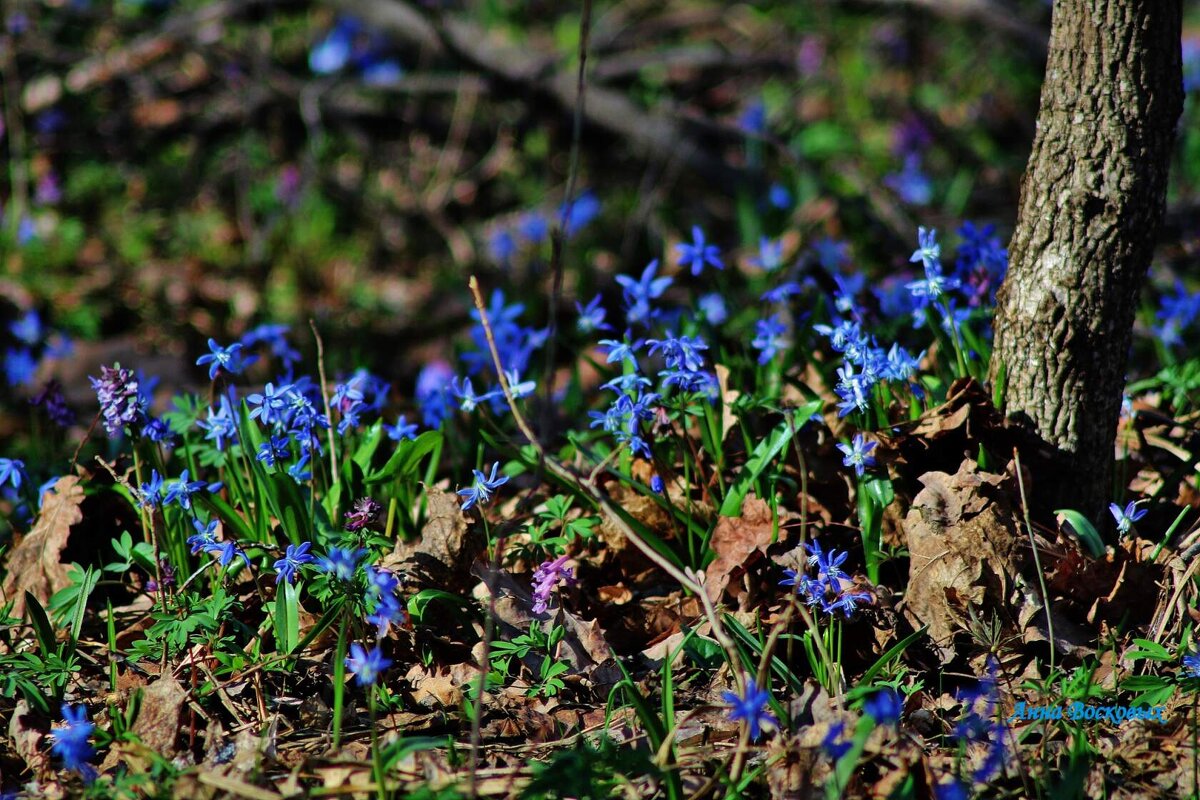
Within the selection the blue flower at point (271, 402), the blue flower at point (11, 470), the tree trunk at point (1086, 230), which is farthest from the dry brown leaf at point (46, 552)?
the tree trunk at point (1086, 230)

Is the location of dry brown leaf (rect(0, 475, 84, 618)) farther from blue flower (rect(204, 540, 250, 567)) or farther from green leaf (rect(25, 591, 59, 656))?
blue flower (rect(204, 540, 250, 567))

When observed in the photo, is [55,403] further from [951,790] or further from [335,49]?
[335,49]

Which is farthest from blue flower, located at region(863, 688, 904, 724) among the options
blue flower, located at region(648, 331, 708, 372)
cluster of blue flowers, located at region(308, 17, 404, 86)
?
cluster of blue flowers, located at region(308, 17, 404, 86)

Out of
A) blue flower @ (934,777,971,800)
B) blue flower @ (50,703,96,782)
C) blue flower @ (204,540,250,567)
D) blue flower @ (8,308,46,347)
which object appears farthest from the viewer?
blue flower @ (8,308,46,347)

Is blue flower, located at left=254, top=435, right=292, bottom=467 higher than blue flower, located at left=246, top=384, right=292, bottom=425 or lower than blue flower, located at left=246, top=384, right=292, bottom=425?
lower

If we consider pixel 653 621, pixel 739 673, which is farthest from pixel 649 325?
pixel 739 673

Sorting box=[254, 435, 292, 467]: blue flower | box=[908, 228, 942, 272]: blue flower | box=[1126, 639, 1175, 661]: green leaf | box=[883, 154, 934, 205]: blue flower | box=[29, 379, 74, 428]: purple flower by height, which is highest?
box=[883, 154, 934, 205]: blue flower

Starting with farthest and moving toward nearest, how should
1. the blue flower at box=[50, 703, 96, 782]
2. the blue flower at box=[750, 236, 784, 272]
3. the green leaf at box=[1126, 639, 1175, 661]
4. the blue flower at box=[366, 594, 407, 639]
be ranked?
the blue flower at box=[750, 236, 784, 272] < the green leaf at box=[1126, 639, 1175, 661] < the blue flower at box=[366, 594, 407, 639] < the blue flower at box=[50, 703, 96, 782]
